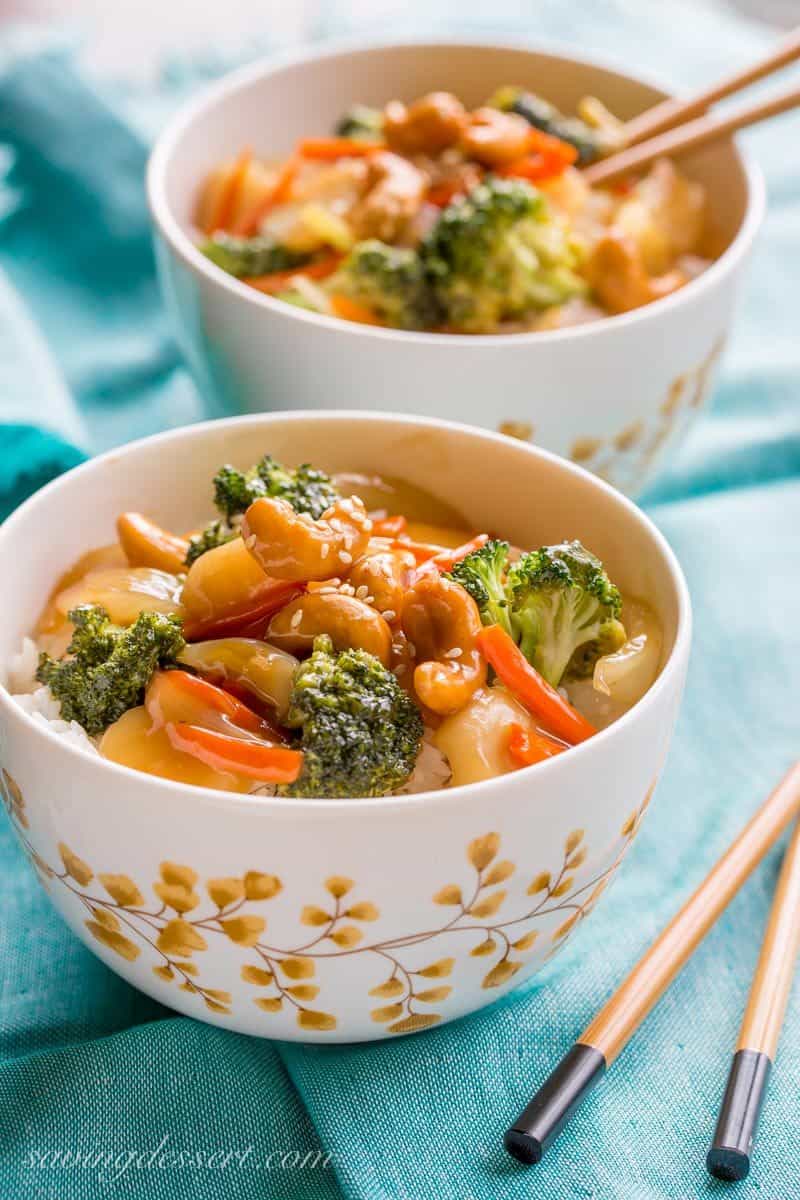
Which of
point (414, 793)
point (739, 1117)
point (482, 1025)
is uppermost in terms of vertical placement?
point (414, 793)

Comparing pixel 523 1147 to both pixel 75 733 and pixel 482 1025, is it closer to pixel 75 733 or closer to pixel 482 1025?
pixel 482 1025

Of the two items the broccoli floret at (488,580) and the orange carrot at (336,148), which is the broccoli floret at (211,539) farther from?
the orange carrot at (336,148)

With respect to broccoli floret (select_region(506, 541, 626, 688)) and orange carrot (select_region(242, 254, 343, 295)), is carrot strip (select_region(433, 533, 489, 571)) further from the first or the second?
orange carrot (select_region(242, 254, 343, 295))

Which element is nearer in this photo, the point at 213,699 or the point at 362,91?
the point at 213,699

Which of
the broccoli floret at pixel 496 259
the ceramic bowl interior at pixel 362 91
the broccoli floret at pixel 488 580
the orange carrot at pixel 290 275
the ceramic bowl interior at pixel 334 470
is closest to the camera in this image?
the broccoli floret at pixel 488 580

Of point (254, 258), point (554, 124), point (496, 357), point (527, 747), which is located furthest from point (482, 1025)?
point (554, 124)

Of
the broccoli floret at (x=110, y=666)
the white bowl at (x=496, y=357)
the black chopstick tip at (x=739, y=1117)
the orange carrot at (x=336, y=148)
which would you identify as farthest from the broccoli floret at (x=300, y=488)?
the orange carrot at (x=336, y=148)

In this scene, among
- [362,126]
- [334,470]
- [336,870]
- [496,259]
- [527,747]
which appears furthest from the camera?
[362,126]
